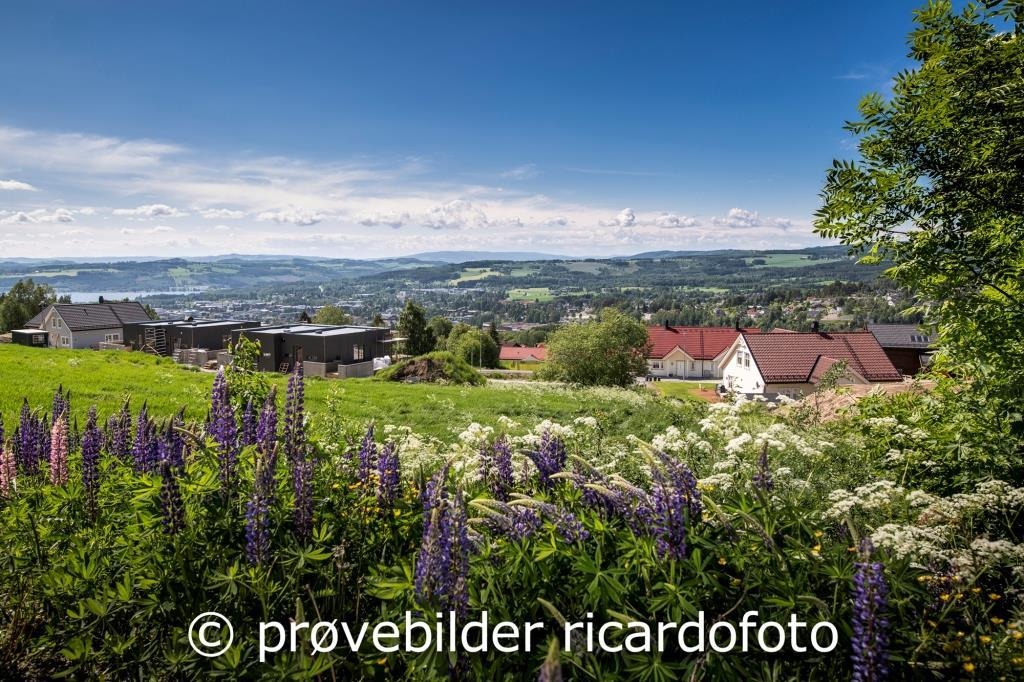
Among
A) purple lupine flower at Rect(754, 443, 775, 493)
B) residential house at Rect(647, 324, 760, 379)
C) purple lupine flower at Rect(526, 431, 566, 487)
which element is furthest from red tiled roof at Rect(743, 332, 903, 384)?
residential house at Rect(647, 324, 760, 379)

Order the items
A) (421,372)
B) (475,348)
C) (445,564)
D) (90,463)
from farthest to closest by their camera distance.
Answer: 1. (475,348)
2. (421,372)
3. (90,463)
4. (445,564)

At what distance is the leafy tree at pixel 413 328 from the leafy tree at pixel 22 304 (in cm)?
4922

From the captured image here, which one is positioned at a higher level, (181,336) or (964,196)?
(964,196)

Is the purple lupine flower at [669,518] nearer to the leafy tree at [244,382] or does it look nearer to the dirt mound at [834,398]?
the leafy tree at [244,382]

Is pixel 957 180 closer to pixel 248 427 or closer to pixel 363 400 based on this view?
pixel 248 427

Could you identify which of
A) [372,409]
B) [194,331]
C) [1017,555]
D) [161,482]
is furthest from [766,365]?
[194,331]

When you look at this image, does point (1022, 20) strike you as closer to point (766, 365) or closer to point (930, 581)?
point (930, 581)

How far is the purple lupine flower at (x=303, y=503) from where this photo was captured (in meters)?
3.62

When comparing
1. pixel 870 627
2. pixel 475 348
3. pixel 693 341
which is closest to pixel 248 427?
pixel 870 627

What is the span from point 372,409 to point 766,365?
36.7 meters

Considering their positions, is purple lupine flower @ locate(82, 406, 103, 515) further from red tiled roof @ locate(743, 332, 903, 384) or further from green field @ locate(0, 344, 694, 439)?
red tiled roof @ locate(743, 332, 903, 384)

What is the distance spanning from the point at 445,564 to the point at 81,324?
259ft

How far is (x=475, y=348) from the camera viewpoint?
88.5 meters

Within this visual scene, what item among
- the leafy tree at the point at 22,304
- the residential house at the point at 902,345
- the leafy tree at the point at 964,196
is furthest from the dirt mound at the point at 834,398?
the leafy tree at the point at 22,304
